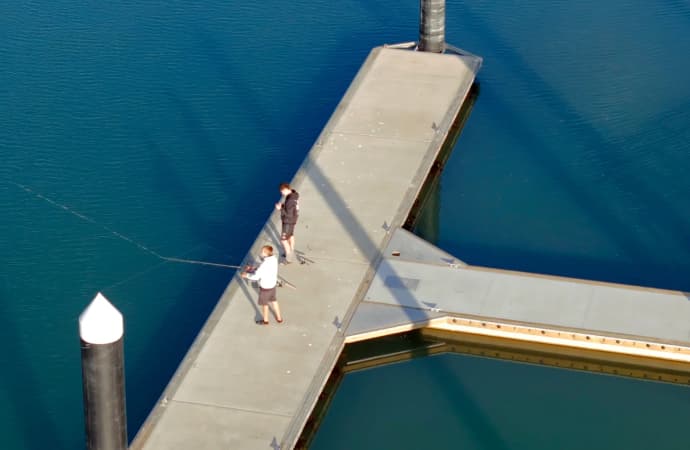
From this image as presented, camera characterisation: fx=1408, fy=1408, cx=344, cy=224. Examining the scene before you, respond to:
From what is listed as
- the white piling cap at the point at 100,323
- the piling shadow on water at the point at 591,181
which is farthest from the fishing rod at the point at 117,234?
the white piling cap at the point at 100,323

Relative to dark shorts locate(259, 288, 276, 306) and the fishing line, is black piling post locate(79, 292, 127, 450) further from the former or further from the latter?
the fishing line

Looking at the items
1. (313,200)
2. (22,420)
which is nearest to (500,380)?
(313,200)

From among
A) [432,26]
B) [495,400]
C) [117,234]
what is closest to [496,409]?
[495,400]

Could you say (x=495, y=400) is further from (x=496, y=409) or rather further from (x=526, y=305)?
(x=526, y=305)

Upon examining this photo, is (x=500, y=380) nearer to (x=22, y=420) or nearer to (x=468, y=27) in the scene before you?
(x=22, y=420)

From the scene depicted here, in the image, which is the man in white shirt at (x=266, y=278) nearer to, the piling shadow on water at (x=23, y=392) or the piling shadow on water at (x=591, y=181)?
the piling shadow on water at (x=23, y=392)

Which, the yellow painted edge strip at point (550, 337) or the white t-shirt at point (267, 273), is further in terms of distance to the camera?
the yellow painted edge strip at point (550, 337)
